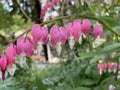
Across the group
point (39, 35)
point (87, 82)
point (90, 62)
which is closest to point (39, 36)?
point (39, 35)

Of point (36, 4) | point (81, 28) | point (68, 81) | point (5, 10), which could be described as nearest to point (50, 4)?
point (68, 81)

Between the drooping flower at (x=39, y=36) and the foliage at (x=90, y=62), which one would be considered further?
the foliage at (x=90, y=62)

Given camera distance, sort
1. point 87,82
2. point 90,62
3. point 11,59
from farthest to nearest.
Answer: point 87,82
point 90,62
point 11,59

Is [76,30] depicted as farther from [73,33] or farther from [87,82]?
[87,82]

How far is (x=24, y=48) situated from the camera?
2.54 ft

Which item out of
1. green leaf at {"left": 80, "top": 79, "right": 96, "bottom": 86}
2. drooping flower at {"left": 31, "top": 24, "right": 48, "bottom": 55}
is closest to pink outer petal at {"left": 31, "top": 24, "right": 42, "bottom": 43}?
drooping flower at {"left": 31, "top": 24, "right": 48, "bottom": 55}

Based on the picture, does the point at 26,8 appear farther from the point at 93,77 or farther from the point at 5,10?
the point at 93,77

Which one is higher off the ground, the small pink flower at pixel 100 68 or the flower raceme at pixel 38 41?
the flower raceme at pixel 38 41

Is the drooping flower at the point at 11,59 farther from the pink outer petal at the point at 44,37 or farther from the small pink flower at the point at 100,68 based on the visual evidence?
the small pink flower at the point at 100,68

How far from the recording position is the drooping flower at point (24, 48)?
775 millimetres

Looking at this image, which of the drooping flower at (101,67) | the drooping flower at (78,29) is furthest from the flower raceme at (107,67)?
the drooping flower at (78,29)

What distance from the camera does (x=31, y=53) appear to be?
79 centimetres

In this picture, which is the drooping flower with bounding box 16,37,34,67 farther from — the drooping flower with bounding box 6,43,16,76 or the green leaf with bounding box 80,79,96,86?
the green leaf with bounding box 80,79,96,86

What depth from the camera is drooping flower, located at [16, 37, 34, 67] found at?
775mm
